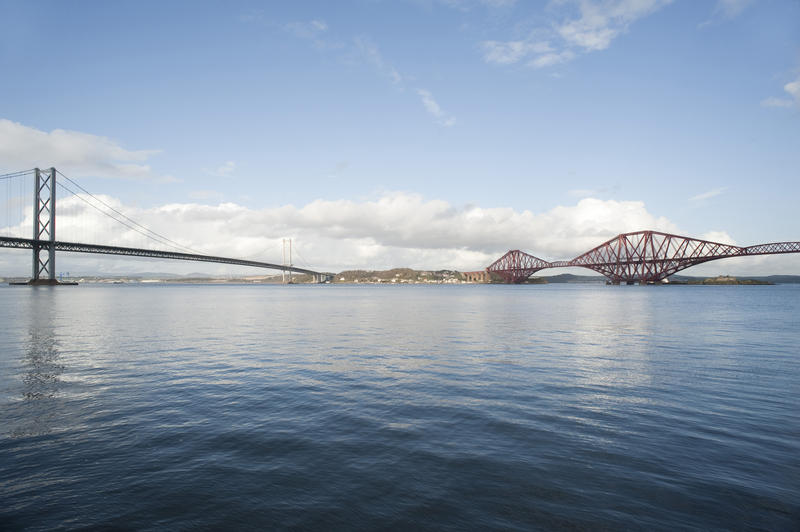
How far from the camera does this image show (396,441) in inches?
365

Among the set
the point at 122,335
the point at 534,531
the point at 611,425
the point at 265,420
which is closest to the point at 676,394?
the point at 611,425

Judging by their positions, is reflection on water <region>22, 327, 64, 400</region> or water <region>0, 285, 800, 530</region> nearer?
water <region>0, 285, 800, 530</region>

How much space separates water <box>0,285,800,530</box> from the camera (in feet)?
21.2

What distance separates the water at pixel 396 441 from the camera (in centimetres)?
646

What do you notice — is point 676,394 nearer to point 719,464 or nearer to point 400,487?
point 719,464

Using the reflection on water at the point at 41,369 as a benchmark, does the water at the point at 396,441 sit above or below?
below

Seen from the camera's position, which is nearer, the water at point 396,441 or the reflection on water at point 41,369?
the water at point 396,441

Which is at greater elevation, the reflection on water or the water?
the reflection on water

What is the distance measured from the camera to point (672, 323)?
1463 inches

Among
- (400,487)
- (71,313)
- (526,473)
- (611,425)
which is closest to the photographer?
(400,487)

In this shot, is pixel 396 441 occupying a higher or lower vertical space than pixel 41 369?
lower

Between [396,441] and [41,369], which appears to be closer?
[396,441]

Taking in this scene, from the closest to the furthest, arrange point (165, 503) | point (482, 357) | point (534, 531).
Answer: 1. point (534, 531)
2. point (165, 503)
3. point (482, 357)

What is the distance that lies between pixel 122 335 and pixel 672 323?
44331mm
